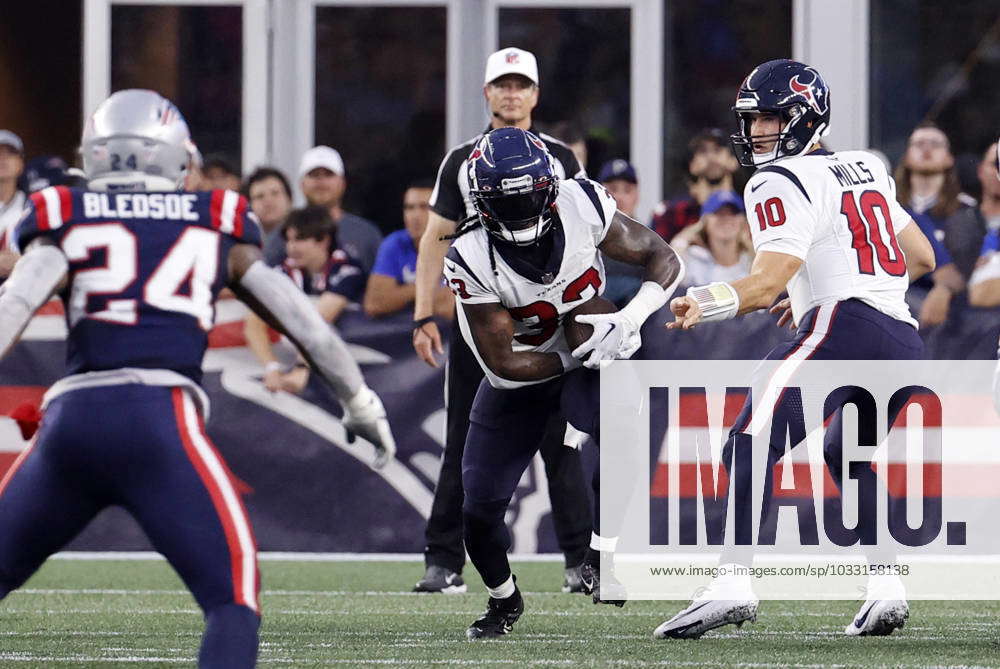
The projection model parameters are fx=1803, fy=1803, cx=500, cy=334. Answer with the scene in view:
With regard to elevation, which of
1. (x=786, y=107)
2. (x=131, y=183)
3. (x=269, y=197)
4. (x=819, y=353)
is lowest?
(x=819, y=353)

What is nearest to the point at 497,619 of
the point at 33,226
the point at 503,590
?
the point at 503,590

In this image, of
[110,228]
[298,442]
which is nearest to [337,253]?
[298,442]

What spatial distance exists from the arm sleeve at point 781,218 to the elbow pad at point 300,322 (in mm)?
1679

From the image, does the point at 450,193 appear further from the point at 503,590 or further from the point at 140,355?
the point at 140,355

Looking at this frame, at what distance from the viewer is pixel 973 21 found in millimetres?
12359

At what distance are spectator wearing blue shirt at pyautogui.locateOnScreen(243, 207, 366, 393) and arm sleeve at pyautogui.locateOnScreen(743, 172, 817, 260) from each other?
372cm

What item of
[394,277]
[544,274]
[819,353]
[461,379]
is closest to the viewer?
[544,274]

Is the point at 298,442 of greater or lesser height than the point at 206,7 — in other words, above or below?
below

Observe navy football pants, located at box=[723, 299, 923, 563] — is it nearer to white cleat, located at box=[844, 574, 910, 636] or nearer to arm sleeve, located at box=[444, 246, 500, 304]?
white cleat, located at box=[844, 574, 910, 636]

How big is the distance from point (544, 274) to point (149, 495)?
189 cm

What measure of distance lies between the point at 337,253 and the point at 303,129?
3.30 metres

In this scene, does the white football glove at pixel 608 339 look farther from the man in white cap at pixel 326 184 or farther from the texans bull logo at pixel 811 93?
the man in white cap at pixel 326 184

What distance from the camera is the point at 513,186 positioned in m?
5.29

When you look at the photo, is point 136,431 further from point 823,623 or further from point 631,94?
point 631,94
